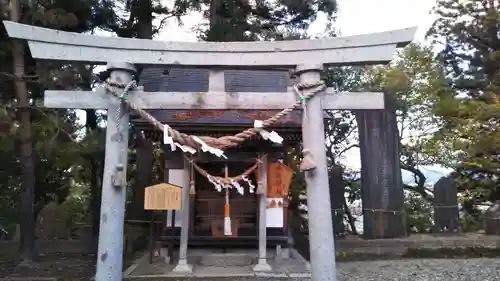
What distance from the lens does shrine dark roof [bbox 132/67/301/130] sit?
269 inches

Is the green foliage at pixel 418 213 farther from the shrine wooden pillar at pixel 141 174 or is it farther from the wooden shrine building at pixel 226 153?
the shrine wooden pillar at pixel 141 174

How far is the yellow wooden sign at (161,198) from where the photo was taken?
5840mm

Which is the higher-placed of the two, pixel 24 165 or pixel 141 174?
pixel 141 174

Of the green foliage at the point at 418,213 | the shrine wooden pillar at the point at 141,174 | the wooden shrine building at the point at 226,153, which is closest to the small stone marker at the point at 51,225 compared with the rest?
the shrine wooden pillar at the point at 141,174

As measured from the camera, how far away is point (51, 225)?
8930mm

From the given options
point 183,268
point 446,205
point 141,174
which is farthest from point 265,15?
point 183,268

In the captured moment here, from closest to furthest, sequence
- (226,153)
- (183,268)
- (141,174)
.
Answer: (183,268) → (226,153) → (141,174)

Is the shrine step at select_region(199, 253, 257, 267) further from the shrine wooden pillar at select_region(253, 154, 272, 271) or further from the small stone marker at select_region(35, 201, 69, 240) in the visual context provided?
the small stone marker at select_region(35, 201, 69, 240)

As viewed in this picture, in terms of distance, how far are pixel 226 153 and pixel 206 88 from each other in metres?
1.16

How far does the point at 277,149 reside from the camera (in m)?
7.42

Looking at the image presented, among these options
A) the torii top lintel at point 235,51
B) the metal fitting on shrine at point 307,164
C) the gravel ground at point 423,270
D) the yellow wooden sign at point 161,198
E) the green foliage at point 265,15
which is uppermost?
the green foliage at point 265,15

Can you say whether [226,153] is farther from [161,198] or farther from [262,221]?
[161,198]

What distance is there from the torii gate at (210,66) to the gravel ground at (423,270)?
268 centimetres

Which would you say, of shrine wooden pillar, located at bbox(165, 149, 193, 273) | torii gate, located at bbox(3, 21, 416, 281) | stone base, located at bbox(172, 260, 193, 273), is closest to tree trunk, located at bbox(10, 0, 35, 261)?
shrine wooden pillar, located at bbox(165, 149, 193, 273)
